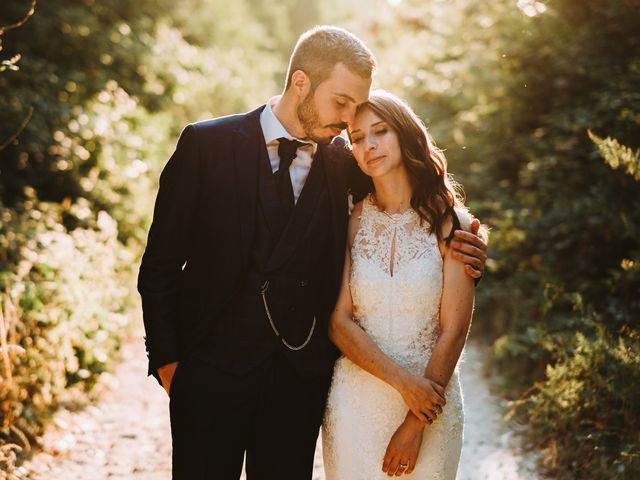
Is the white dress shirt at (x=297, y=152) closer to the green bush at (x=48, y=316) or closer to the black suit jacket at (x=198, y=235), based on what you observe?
the black suit jacket at (x=198, y=235)

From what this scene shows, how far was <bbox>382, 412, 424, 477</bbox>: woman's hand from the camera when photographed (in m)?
2.66

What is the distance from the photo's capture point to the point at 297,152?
8.99ft

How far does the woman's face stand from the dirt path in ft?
8.10

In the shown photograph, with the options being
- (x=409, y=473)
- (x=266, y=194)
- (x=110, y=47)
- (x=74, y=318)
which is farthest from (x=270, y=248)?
(x=110, y=47)

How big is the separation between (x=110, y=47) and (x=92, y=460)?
7.19 metres

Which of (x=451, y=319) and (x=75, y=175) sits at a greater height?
(x=75, y=175)

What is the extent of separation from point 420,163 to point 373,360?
80 cm

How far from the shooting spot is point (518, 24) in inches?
270

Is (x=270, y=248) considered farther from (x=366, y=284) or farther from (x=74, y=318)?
(x=74, y=318)

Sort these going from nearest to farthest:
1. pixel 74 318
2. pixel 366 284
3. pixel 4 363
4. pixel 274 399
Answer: pixel 274 399 < pixel 366 284 < pixel 4 363 < pixel 74 318

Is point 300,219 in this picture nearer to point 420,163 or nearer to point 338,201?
point 338,201

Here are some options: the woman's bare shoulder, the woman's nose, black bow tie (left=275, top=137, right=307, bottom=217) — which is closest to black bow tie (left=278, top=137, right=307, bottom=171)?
black bow tie (left=275, top=137, right=307, bottom=217)

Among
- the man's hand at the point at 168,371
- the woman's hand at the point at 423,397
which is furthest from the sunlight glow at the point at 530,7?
the man's hand at the point at 168,371

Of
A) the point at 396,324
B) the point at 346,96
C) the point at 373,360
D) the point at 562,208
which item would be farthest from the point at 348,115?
the point at 562,208
